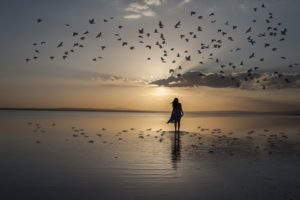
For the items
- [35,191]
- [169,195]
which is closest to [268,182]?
[169,195]

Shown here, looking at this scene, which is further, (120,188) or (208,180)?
(208,180)

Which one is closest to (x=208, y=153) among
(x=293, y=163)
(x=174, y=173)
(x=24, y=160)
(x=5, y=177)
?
(x=293, y=163)

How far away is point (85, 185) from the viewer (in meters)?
14.6

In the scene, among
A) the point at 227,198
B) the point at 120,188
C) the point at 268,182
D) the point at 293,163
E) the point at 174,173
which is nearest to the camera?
the point at 227,198

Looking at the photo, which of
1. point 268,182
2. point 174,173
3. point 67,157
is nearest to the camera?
point 268,182

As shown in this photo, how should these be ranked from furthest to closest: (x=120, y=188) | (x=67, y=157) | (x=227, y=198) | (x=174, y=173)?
(x=67, y=157) < (x=174, y=173) < (x=120, y=188) < (x=227, y=198)

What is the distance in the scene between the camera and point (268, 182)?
50.5ft

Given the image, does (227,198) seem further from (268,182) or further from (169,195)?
(268,182)

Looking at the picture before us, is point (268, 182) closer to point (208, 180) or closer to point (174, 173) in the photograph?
point (208, 180)

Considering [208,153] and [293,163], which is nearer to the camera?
[293,163]

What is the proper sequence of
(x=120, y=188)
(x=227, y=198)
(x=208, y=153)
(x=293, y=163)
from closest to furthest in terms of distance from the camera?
(x=227, y=198) → (x=120, y=188) → (x=293, y=163) → (x=208, y=153)

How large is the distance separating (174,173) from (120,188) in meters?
3.63

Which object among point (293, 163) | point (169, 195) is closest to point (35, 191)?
point (169, 195)

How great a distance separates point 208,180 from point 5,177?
297 inches
